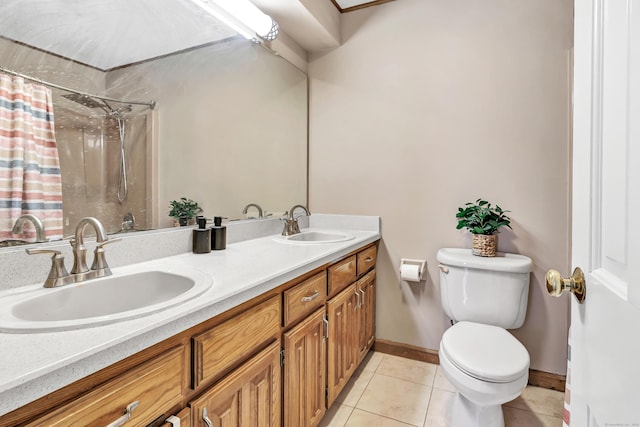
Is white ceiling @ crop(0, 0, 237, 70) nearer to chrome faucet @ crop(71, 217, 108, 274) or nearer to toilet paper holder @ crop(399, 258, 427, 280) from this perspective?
chrome faucet @ crop(71, 217, 108, 274)

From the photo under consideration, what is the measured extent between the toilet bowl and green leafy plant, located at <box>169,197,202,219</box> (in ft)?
4.21

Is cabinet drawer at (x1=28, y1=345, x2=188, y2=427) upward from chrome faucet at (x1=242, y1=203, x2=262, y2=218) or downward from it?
downward

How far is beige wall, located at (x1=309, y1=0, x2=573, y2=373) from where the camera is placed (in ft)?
5.89

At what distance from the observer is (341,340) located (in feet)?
5.38

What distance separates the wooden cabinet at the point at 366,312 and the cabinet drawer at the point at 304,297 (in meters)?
0.50

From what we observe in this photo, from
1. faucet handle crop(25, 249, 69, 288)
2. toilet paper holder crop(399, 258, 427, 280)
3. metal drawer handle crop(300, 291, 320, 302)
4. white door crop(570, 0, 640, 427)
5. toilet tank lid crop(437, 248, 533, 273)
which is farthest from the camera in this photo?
toilet paper holder crop(399, 258, 427, 280)

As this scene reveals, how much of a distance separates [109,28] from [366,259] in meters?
1.63

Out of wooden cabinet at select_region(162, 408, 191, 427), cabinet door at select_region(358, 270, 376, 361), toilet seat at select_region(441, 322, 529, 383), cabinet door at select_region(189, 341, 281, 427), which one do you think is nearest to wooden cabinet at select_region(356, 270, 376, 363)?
cabinet door at select_region(358, 270, 376, 361)

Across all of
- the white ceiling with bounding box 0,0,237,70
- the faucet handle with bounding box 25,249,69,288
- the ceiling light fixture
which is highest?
the ceiling light fixture

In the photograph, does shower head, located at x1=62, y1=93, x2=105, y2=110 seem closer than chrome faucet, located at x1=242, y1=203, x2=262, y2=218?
Yes

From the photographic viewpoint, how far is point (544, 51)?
1782 millimetres

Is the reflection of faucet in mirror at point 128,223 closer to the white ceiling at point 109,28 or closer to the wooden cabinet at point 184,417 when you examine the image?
the white ceiling at point 109,28

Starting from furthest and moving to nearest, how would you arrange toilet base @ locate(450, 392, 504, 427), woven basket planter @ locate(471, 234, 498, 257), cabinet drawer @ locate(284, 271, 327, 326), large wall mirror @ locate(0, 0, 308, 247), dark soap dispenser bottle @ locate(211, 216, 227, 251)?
woven basket planter @ locate(471, 234, 498, 257)
dark soap dispenser bottle @ locate(211, 216, 227, 251)
toilet base @ locate(450, 392, 504, 427)
cabinet drawer @ locate(284, 271, 327, 326)
large wall mirror @ locate(0, 0, 308, 247)

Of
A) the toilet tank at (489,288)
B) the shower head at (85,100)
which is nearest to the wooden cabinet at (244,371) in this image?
the toilet tank at (489,288)
